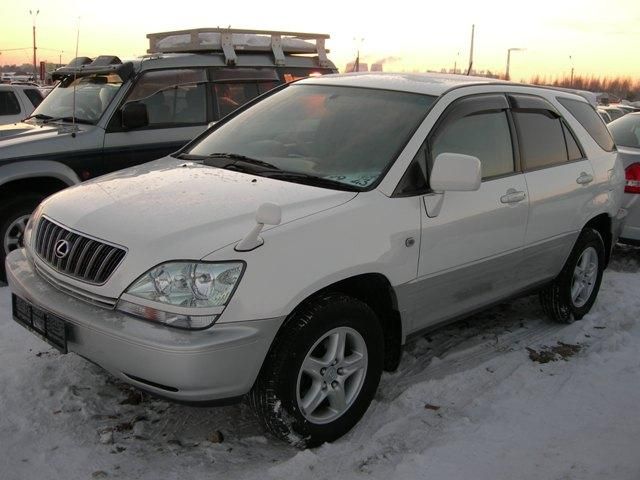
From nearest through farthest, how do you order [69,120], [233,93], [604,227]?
[604,227]
[69,120]
[233,93]

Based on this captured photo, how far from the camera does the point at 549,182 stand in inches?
173

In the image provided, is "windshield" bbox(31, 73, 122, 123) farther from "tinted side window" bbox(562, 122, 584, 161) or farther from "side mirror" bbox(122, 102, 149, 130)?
"tinted side window" bbox(562, 122, 584, 161)

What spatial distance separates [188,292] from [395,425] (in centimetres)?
135

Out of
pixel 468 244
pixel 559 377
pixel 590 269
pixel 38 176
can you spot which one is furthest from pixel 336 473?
pixel 38 176

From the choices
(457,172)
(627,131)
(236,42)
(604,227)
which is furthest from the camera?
(627,131)

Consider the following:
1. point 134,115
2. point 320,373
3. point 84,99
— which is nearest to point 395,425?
point 320,373

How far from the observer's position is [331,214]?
10.1 ft

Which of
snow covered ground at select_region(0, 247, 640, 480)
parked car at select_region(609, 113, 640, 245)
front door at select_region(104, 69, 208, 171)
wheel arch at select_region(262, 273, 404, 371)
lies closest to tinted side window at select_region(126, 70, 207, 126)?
front door at select_region(104, 69, 208, 171)

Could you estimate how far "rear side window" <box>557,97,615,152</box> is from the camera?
4965 millimetres

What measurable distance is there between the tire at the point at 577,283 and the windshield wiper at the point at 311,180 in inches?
89.3

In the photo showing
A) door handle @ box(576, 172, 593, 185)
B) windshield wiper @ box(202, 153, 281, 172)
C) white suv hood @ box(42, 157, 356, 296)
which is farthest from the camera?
door handle @ box(576, 172, 593, 185)

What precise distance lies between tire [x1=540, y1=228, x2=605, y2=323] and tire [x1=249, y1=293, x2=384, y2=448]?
205cm

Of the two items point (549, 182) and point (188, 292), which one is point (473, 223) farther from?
point (188, 292)

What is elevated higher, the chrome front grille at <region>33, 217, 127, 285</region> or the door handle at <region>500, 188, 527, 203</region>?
the door handle at <region>500, 188, 527, 203</region>
